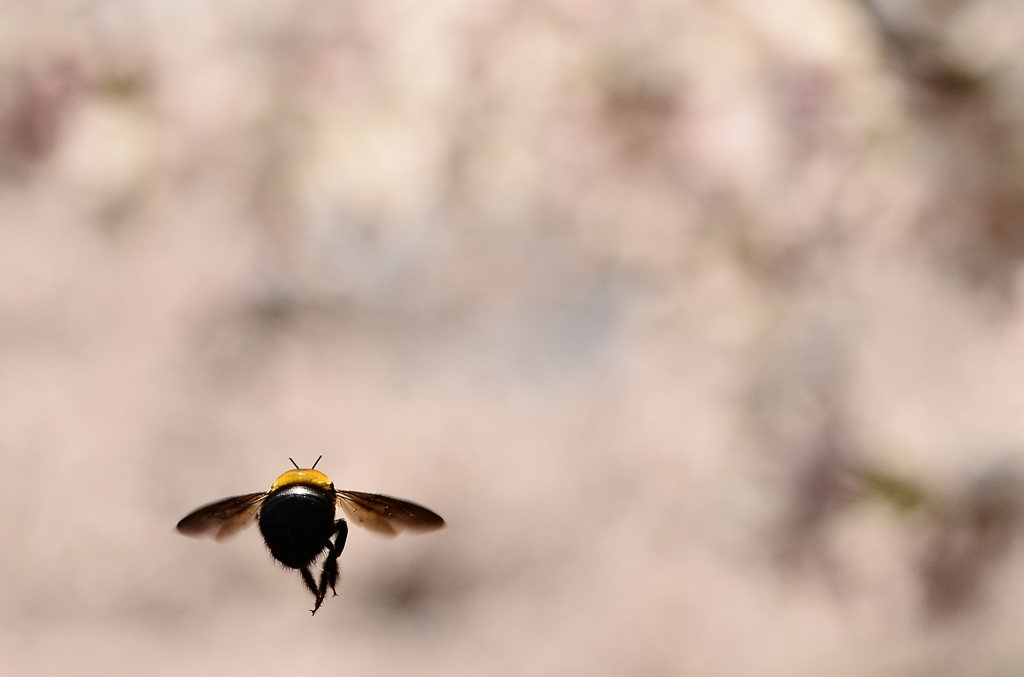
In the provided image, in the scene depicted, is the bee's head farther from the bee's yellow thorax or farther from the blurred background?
the blurred background

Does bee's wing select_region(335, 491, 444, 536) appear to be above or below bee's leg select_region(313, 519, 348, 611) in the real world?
above

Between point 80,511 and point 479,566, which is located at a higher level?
point 80,511

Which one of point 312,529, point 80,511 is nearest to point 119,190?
point 80,511

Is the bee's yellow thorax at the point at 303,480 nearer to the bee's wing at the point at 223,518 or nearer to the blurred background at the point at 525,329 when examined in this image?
the bee's wing at the point at 223,518

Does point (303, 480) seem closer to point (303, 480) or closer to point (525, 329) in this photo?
point (303, 480)

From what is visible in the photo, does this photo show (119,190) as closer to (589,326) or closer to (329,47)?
(329,47)

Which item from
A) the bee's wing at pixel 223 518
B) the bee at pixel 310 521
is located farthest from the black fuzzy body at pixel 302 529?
the bee's wing at pixel 223 518

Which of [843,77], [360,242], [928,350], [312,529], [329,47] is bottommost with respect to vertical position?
[312,529]

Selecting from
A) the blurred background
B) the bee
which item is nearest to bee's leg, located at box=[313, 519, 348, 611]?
the bee
